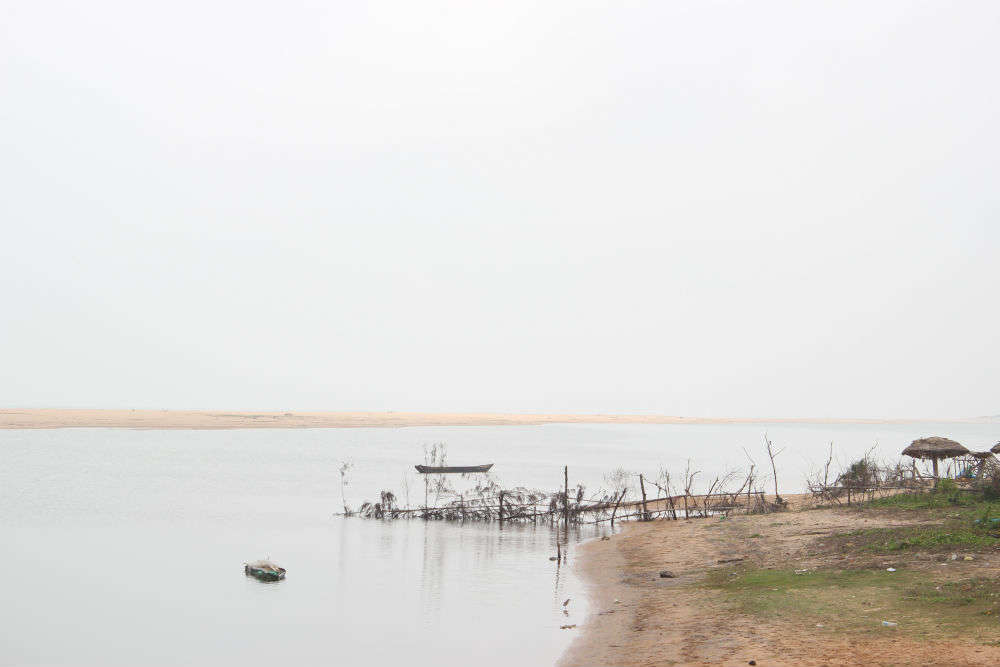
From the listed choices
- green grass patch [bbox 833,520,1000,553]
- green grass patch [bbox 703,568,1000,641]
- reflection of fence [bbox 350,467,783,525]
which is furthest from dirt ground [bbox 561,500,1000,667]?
reflection of fence [bbox 350,467,783,525]

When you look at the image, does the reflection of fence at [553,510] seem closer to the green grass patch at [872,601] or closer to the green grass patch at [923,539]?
the green grass patch at [923,539]

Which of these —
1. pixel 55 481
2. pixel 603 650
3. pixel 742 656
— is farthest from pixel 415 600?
pixel 55 481

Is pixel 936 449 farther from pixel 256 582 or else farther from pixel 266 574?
pixel 256 582

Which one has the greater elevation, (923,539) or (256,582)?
(923,539)

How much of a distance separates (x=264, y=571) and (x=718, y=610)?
500 inches

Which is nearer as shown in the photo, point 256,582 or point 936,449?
point 256,582

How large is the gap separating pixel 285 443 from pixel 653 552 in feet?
245

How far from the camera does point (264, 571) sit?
73.0 ft

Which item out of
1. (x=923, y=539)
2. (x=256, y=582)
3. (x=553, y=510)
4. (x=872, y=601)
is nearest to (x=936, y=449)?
(x=553, y=510)

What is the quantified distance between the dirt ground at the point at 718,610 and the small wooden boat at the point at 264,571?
874cm

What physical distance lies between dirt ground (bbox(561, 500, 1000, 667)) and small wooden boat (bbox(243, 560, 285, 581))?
8741 millimetres

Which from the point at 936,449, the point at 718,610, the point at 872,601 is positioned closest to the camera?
the point at 872,601

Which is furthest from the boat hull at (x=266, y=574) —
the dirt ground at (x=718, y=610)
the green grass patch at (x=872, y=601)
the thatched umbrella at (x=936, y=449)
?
the thatched umbrella at (x=936, y=449)

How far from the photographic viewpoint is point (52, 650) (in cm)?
1606
